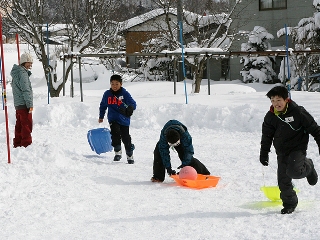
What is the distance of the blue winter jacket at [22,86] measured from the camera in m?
9.01

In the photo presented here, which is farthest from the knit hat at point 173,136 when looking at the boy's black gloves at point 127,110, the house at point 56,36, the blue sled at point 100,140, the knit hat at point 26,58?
the house at point 56,36

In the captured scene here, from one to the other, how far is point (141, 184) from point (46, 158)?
167 cm

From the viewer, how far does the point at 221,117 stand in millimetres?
13242

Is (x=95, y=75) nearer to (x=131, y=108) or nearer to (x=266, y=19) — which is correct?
(x=266, y=19)

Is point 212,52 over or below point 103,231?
over

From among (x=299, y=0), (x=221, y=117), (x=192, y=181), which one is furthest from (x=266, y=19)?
(x=192, y=181)

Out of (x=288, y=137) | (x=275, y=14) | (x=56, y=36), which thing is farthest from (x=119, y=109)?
(x=56, y=36)

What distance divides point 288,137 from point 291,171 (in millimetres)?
341

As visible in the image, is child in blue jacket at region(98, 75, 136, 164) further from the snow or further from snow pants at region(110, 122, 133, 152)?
the snow

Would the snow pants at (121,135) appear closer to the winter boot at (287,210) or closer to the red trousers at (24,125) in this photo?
the red trousers at (24,125)

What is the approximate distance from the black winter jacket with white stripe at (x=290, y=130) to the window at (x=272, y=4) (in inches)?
1006

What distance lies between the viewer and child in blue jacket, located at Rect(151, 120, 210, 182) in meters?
7.02

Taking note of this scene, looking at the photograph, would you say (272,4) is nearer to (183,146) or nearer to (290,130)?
(183,146)

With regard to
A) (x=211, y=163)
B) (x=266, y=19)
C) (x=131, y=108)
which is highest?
(x=266, y=19)
